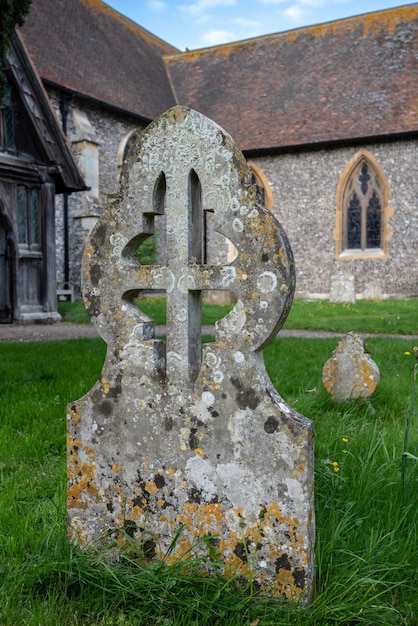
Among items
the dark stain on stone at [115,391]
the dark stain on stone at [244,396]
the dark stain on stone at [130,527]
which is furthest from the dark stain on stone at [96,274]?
the dark stain on stone at [130,527]

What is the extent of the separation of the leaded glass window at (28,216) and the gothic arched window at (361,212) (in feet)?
Answer: 38.0

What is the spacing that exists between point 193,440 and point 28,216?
10760 millimetres

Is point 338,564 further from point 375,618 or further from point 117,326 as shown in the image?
point 117,326

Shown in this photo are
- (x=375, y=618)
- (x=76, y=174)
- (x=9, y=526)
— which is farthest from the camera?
(x=76, y=174)

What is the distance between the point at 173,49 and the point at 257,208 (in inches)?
1098

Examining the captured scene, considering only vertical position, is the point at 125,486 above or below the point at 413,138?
below

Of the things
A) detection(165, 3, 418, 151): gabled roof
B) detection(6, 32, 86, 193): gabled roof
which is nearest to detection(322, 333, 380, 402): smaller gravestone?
detection(6, 32, 86, 193): gabled roof

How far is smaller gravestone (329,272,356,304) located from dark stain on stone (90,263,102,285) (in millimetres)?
15565

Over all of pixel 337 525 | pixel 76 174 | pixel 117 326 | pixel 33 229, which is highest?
pixel 76 174

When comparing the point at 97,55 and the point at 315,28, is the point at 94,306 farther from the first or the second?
the point at 315,28

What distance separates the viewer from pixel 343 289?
56.5ft

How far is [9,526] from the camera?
2230 millimetres

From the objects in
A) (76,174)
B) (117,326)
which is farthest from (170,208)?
(76,174)

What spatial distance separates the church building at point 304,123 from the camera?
17.7 meters
